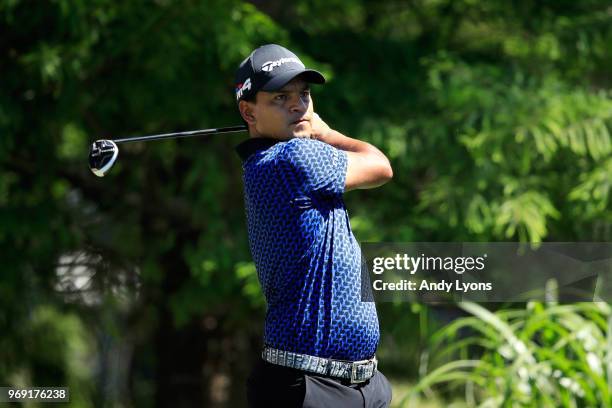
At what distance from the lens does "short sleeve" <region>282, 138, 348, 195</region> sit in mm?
2672

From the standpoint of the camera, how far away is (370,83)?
6.95m

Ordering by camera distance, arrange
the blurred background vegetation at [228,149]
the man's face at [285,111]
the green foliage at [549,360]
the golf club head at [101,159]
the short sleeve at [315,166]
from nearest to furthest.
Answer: the short sleeve at [315,166] → the man's face at [285,111] → the golf club head at [101,159] → the green foliage at [549,360] → the blurred background vegetation at [228,149]

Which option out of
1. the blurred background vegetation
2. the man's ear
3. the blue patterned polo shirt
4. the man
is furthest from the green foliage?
the man's ear

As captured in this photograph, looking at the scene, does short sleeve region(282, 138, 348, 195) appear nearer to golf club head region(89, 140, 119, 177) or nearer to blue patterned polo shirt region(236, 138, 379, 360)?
blue patterned polo shirt region(236, 138, 379, 360)

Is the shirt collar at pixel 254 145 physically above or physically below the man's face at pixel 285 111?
below

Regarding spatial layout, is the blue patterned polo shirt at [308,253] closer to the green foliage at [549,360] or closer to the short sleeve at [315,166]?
the short sleeve at [315,166]

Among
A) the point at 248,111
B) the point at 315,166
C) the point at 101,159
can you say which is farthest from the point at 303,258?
the point at 101,159

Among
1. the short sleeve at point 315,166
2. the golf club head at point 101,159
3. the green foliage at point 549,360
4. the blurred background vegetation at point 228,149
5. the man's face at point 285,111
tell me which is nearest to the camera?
the short sleeve at point 315,166

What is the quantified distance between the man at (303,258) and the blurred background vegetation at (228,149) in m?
2.70

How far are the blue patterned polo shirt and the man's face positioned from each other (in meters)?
0.08

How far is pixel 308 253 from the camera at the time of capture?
2670 mm

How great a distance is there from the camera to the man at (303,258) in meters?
2.68

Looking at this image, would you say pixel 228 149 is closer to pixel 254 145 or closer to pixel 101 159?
pixel 101 159

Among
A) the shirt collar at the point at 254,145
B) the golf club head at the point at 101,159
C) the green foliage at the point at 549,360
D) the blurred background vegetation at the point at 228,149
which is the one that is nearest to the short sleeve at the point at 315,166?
the shirt collar at the point at 254,145
